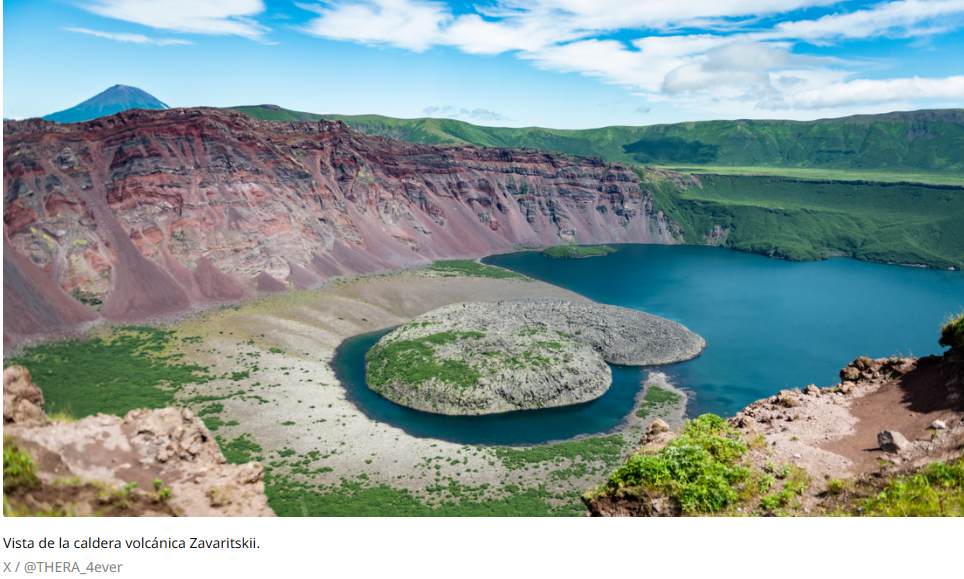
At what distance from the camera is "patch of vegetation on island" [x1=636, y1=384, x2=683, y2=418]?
134 feet

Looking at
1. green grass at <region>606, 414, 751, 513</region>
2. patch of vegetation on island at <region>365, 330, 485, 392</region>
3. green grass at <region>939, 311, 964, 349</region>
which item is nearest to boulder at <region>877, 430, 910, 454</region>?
green grass at <region>606, 414, 751, 513</region>

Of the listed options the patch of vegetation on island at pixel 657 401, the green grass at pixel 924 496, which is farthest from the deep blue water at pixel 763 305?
the green grass at pixel 924 496

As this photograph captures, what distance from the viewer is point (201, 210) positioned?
64.1m

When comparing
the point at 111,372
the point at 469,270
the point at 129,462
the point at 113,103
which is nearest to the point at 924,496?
the point at 129,462

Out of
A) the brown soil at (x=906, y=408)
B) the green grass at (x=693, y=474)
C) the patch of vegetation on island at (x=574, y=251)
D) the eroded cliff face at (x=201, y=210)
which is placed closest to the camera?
the green grass at (x=693, y=474)

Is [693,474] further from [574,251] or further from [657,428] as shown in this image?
[574,251]

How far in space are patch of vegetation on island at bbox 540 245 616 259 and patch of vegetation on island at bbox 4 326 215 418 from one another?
86867 mm

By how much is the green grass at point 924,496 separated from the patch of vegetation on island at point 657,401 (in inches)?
1256

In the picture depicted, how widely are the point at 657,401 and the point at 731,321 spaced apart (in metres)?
33.2

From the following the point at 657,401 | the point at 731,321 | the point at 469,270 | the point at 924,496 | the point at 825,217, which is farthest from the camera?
the point at 825,217

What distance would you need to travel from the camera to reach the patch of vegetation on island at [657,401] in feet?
134

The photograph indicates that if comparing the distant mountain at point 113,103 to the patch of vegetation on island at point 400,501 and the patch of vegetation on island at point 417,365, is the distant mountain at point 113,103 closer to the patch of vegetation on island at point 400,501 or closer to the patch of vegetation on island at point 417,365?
the patch of vegetation on island at point 417,365

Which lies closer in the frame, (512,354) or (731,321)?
(512,354)

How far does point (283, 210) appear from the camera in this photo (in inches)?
2891
